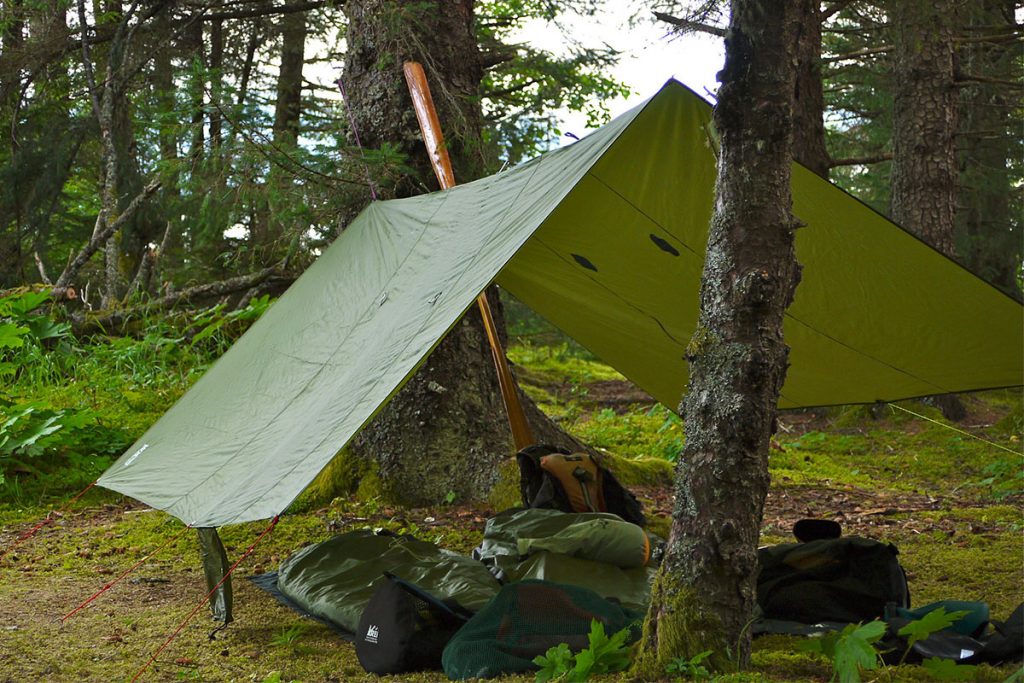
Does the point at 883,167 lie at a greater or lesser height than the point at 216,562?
greater

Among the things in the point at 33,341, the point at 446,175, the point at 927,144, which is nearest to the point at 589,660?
the point at 446,175

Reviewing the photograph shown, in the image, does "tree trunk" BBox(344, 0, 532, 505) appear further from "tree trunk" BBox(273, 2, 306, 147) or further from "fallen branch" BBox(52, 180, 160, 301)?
"tree trunk" BBox(273, 2, 306, 147)

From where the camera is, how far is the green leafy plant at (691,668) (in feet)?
7.35

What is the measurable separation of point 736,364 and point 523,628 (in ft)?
3.28

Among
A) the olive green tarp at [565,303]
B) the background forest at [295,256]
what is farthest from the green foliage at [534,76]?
the olive green tarp at [565,303]

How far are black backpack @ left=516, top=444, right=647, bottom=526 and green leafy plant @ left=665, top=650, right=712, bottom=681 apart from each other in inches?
55.3

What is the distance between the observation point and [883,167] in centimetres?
1312

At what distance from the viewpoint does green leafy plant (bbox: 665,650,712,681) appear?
7.35 ft

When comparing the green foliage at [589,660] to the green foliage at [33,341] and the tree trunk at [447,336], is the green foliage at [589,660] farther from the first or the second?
the green foliage at [33,341]

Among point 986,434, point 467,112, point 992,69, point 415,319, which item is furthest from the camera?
point 992,69

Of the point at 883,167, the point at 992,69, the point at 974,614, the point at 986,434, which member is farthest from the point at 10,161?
the point at 883,167

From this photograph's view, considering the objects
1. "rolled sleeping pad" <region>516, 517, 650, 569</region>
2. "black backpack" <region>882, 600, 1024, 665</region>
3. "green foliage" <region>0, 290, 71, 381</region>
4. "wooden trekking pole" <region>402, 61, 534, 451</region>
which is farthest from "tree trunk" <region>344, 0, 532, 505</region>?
"green foliage" <region>0, 290, 71, 381</region>

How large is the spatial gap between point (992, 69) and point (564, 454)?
8.57m

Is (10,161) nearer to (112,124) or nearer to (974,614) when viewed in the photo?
(112,124)
